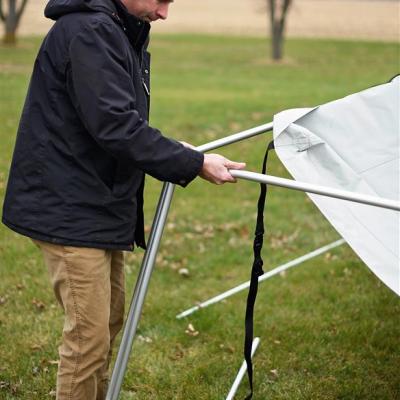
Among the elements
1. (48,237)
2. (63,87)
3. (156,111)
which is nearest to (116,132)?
(63,87)

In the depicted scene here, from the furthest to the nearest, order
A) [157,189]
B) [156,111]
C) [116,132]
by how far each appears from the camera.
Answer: [156,111] → [157,189] → [116,132]

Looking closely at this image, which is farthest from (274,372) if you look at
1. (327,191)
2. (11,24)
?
(11,24)

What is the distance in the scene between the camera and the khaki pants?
3053 millimetres

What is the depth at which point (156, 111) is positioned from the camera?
13.2m

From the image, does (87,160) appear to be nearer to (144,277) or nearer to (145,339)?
(144,277)

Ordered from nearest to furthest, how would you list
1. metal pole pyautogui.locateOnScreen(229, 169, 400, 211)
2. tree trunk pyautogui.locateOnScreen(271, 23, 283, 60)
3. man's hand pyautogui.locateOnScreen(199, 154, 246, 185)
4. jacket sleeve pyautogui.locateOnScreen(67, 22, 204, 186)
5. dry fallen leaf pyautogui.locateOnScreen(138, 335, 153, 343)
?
metal pole pyautogui.locateOnScreen(229, 169, 400, 211) → jacket sleeve pyautogui.locateOnScreen(67, 22, 204, 186) → man's hand pyautogui.locateOnScreen(199, 154, 246, 185) → dry fallen leaf pyautogui.locateOnScreen(138, 335, 153, 343) → tree trunk pyautogui.locateOnScreen(271, 23, 283, 60)

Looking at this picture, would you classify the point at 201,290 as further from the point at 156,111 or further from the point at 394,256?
the point at 156,111

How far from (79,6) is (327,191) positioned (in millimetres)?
1136

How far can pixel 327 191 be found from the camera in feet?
9.01

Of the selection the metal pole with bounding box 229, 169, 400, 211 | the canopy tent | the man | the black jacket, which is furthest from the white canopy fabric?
the black jacket

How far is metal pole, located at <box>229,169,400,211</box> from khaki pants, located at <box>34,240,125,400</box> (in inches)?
26.5

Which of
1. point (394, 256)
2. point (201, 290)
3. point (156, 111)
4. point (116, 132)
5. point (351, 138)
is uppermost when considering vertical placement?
point (116, 132)

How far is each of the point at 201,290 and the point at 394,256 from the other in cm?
277

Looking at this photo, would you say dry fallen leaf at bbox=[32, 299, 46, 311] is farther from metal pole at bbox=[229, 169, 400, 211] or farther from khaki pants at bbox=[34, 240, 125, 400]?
metal pole at bbox=[229, 169, 400, 211]
